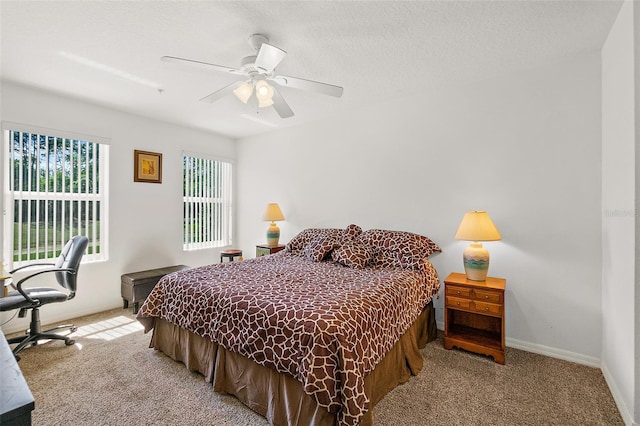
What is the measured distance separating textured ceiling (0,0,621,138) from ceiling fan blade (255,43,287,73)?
0.23 m

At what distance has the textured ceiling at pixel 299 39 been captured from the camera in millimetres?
1918

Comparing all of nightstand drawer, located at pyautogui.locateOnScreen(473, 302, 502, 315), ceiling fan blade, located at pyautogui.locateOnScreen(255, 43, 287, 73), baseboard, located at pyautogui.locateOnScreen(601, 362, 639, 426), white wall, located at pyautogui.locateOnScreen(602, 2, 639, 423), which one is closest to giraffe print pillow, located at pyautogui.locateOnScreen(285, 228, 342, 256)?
nightstand drawer, located at pyautogui.locateOnScreen(473, 302, 502, 315)

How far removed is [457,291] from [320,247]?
4.62ft

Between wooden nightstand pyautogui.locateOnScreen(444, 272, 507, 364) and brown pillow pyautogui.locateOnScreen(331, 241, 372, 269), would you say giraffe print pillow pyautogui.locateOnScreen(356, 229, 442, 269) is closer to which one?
brown pillow pyautogui.locateOnScreen(331, 241, 372, 269)

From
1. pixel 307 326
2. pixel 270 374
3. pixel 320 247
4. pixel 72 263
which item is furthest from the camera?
pixel 320 247

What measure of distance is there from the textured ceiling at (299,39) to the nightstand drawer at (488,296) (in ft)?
6.50

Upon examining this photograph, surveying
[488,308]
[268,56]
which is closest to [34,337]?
[268,56]

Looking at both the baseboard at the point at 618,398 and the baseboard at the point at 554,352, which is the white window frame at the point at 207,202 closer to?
the baseboard at the point at 554,352

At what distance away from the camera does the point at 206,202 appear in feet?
16.4

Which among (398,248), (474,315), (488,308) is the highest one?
(398,248)

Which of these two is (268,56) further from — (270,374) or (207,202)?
(207,202)

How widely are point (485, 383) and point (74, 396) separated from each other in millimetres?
2880

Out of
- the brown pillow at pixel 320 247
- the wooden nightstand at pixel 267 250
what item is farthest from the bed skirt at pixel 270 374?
the wooden nightstand at pixel 267 250

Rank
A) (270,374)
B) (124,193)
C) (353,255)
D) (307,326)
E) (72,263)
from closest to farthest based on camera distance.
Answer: (307,326) < (270,374) < (72,263) < (353,255) < (124,193)
